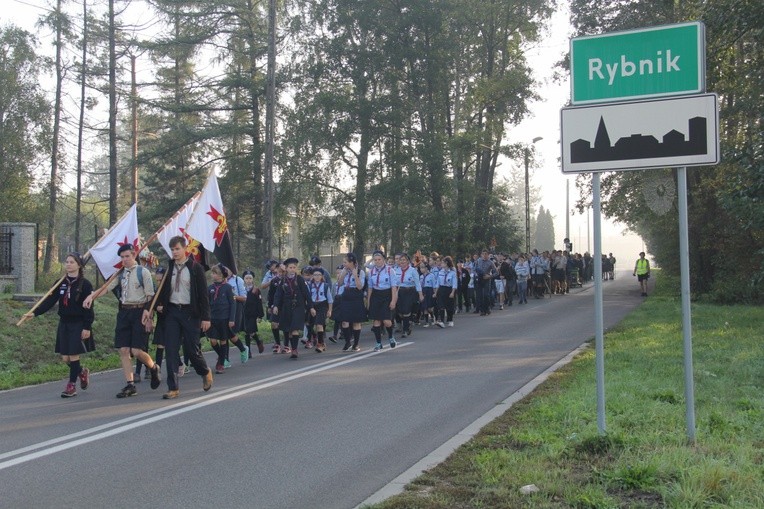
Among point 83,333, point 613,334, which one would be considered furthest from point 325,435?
point 613,334

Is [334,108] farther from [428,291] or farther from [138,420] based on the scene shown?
[138,420]

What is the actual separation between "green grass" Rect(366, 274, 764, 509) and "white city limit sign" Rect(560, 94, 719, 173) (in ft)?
7.02

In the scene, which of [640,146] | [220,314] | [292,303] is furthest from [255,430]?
[292,303]

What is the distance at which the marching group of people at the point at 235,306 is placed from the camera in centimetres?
977

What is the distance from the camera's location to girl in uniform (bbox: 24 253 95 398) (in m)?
10.1

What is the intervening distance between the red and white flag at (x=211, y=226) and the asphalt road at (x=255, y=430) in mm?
1856

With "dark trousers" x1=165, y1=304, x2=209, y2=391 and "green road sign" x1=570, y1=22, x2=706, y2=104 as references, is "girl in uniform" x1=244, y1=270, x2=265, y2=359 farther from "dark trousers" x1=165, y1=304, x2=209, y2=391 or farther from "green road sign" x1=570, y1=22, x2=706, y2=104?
"green road sign" x1=570, y1=22, x2=706, y2=104

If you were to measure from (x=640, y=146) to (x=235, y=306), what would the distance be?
827cm

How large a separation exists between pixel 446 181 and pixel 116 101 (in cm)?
1425

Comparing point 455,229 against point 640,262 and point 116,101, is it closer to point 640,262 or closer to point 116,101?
point 640,262

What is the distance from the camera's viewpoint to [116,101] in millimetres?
33719

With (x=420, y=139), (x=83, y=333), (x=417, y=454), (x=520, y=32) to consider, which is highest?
(x=520, y=32)


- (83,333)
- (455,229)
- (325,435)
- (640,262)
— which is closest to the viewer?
(325,435)

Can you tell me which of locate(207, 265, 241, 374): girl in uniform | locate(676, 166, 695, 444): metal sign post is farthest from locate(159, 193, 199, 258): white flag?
locate(676, 166, 695, 444): metal sign post
